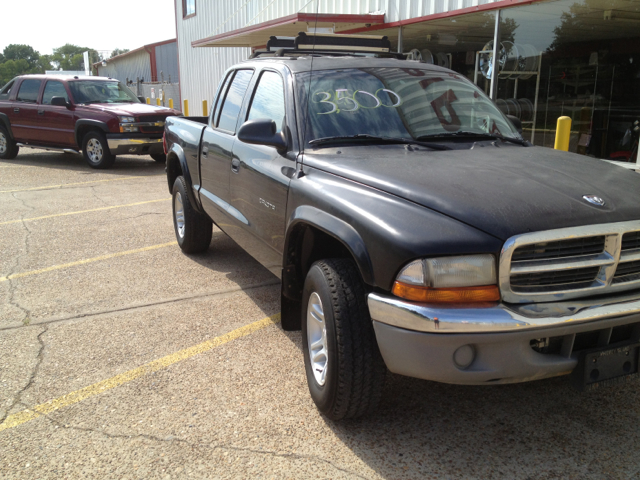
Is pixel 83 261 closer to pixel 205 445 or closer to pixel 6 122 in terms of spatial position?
pixel 205 445

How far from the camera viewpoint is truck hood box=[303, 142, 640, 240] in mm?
2453

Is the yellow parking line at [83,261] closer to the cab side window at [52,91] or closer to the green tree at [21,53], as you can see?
the cab side window at [52,91]

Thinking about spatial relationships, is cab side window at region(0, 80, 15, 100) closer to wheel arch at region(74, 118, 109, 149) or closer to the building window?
wheel arch at region(74, 118, 109, 149)

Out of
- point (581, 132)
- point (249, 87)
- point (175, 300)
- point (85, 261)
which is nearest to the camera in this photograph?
point (249, 87)

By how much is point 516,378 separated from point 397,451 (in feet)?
2.37

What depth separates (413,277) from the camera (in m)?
2.40

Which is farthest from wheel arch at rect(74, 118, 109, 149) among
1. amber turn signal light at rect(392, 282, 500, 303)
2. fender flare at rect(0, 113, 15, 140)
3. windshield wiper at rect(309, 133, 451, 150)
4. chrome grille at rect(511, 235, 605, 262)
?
chrome grille at rect(511, 235, 605, 262)

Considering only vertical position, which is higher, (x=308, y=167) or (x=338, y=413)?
(x=308, y=167)

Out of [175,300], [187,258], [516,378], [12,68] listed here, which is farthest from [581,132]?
[12,68]

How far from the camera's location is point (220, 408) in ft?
10.4

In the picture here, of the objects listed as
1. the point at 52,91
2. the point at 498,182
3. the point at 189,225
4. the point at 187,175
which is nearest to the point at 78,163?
the point at 52,91

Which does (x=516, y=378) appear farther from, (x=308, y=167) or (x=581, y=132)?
(x=581, y=132)

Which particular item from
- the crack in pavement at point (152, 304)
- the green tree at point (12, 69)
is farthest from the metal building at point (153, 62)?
the green tree at point (12, 69)

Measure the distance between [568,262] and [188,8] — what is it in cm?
2363
